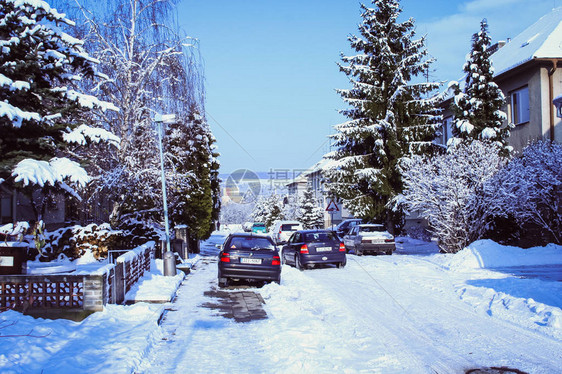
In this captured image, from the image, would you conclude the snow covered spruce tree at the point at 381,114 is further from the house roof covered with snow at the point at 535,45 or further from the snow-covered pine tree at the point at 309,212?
the snow-covered pine tree at the point at 309,212

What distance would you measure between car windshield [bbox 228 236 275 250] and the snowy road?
1.60 m

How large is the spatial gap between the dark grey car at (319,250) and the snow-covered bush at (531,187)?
6.05m

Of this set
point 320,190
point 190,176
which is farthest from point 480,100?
point 320,190

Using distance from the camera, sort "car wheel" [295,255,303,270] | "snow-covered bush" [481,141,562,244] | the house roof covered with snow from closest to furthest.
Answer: "snow-covered bush" [481,141,562,244], "car wheel" [295,255,303,270], the house roof covered with snow

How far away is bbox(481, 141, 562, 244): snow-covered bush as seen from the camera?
63.2 ft

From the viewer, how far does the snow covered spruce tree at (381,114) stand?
99.3ft

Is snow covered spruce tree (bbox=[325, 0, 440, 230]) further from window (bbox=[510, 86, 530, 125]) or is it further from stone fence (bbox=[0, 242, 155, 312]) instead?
stone fence (bbox=[0, 242, 155, 312])

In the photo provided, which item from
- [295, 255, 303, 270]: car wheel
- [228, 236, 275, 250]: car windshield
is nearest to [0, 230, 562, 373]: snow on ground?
[228, 236, 275, 250]: car windshield

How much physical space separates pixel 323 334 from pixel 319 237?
11309 mm

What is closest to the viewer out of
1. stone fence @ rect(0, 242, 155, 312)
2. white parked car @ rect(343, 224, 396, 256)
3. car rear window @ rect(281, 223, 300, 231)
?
stone fence @ rect(0, 242, 155, 312)

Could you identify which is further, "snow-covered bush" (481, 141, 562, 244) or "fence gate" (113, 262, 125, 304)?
"snow-covered bush" (481, 141, 562, 244)

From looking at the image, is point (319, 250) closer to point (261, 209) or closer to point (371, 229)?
point (371, 229)

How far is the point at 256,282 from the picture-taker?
623 inches

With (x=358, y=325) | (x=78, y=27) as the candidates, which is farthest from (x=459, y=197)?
(x=78, y=27)
